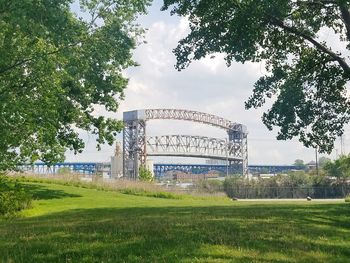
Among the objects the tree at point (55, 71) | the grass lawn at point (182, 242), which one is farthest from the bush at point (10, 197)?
the grass lawn at point (182, 242)

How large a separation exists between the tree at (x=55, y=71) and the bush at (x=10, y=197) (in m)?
0.90

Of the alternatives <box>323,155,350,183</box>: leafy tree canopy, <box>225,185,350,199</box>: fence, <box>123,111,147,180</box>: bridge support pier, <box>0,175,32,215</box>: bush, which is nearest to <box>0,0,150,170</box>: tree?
<box>0,175,32,215</box>: bush

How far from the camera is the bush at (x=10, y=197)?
68.7 ft

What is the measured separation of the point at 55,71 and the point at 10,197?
248 inches

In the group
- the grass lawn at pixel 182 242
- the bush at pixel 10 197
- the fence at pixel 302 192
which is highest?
the bush at pixel 10 197

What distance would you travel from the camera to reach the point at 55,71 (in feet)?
65.7

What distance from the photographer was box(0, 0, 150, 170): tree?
19.2m

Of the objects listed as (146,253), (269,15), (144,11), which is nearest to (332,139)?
(269,15)

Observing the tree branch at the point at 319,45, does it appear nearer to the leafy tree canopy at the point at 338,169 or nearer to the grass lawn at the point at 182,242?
the grass lawn at the point at 182,242

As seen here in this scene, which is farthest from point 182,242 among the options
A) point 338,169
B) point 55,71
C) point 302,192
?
point 338,169

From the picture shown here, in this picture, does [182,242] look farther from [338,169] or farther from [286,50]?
[338,169]

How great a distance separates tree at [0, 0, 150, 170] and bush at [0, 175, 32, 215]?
0.90 metres

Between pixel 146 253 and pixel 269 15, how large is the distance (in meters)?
11.4

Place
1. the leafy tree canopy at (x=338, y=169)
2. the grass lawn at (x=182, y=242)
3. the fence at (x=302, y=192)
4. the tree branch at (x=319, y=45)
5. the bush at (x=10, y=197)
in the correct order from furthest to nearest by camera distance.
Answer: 1. the leafy tree canopy at (x=338, y=169)
2. the fence at (x=302, y=192)
3. the bush at (x=10, y=197)
4. the tree branch at (x=319, y=45)
5. the grass lawn at (x=182, y=242)
